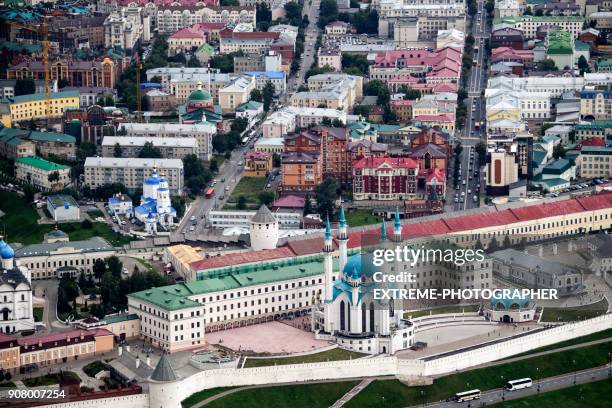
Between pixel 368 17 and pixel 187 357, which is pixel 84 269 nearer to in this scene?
pixel 187 357

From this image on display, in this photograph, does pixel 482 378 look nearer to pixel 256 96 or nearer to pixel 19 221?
pixel 19 221

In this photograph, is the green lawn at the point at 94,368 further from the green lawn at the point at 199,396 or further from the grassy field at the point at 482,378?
the grassy field at the point at 482,378

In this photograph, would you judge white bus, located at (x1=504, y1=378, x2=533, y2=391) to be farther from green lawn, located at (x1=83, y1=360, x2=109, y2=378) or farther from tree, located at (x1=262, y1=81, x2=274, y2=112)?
tree, located at (x1=262, y1=81, x2=274, y2=112)

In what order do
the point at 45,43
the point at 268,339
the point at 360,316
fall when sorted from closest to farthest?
the point at 360,316 → the point at 268,339 → the point at 45,43

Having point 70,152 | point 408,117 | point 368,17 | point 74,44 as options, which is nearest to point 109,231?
point 70,152

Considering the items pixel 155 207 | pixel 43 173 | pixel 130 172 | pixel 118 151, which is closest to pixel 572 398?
pixel 155 207

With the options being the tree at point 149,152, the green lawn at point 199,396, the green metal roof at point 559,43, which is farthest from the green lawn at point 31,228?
the green metal roof at point 559,43
